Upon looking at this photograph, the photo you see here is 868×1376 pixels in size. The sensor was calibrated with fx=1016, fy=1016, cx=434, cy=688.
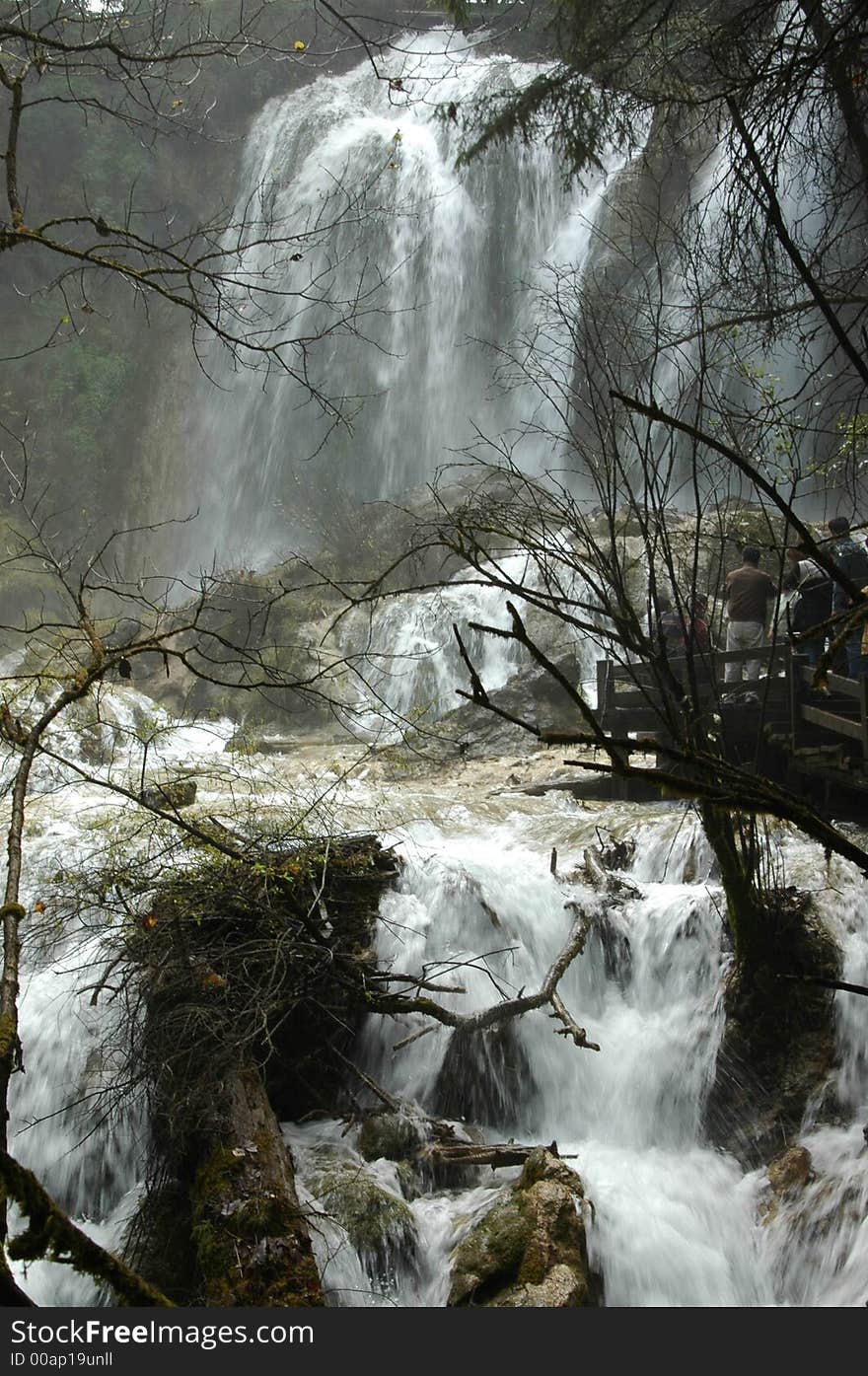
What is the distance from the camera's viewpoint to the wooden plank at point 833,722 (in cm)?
619

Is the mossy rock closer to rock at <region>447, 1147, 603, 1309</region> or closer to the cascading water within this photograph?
the cascading water

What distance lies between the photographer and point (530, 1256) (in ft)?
→ 15.1

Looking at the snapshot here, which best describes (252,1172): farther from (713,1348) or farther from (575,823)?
(575,823)

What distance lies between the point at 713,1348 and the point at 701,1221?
302 cm

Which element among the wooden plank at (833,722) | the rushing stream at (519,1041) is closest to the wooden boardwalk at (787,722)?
the wooden plank at (833,722)

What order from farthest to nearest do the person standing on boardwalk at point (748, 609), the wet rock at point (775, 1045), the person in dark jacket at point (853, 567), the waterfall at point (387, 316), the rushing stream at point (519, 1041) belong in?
the waterfall at point (387, 316) < the person standing on boardwalk at point (748, 609) < the person in dark jacket at point (853, 567) < the wet rock at point (775, 1045) < the rushing stream at point (519, 1041)

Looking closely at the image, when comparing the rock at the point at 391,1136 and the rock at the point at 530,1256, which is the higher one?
the rock at the point at 391,1136

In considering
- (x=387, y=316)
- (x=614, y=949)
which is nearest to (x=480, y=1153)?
(x=614, y=949)

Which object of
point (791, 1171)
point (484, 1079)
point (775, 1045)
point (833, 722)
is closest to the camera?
point (791, 1171)

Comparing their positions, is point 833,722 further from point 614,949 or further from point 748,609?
point 748,609

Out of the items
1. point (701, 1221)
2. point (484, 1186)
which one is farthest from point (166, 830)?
point (701, 1221)

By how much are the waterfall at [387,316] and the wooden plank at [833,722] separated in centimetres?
1380

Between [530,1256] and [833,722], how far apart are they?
3.77 meters

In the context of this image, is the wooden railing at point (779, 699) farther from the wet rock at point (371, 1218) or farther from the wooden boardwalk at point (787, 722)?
the wet rock at point (371, 1218)
